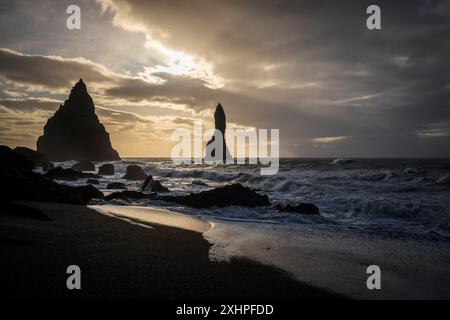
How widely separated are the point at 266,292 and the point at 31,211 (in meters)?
7.92

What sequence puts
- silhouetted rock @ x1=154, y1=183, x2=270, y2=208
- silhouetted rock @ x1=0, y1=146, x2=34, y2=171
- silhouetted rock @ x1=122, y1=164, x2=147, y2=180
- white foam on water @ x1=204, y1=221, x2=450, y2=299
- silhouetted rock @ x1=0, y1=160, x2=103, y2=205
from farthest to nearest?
silhouetted rock @ x1=122, y1=164, x2=147, y2=180 → silhouetted rock @ x1=0, y1=146, x2=34, y2=171 → silhouetted rock @ x1=154, y1=183, x2=270, y2=208 → silhouetted rock @ x1=0, y1=160, x2=103, y2=205 → white foam on water @ x1=204, y1=221, x2=450, y2=299

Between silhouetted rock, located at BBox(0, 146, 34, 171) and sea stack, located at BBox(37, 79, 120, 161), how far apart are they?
368 ft

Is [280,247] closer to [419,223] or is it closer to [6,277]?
[6,277]

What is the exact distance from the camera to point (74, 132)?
11969cm

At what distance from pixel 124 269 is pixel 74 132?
12966cm

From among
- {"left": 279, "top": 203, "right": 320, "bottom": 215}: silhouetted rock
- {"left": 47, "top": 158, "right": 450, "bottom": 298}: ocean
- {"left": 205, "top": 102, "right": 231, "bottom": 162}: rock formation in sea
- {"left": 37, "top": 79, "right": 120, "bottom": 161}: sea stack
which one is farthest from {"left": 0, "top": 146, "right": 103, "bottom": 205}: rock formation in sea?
{"left": 37, "top": 79, "right": 120, "bottom": 161}: sea stack

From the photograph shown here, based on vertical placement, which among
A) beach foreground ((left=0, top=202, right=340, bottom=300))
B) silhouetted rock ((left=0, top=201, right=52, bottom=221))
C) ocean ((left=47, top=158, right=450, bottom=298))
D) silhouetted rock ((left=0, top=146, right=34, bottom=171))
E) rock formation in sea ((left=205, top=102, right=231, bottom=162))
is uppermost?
rock formation in sea ((left=205, top=102, right=231, bottom=162))

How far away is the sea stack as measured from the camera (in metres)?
118

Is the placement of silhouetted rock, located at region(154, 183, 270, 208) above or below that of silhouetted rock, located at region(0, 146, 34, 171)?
below

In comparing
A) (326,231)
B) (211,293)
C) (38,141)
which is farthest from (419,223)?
(38,141)

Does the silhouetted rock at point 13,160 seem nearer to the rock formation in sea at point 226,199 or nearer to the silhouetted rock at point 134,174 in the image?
the rock formation in sea at point 226,199

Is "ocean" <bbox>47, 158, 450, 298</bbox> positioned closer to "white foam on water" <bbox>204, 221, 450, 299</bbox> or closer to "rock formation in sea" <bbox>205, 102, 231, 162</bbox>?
"white foam on water" <bbox>204, 221, 450, 299</bbox>

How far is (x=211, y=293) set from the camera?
448 centimetres
